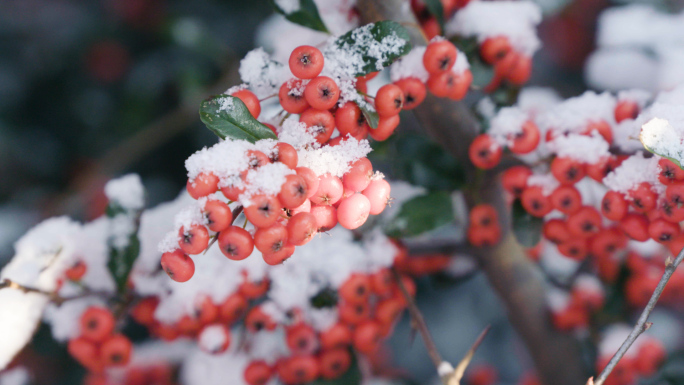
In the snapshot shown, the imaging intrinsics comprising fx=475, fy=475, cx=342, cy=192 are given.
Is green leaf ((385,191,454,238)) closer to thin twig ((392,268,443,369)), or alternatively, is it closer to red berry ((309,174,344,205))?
thin twig ((392,268,443,369))

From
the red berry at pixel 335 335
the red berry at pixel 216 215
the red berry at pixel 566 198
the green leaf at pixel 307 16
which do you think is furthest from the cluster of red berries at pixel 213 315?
the red berry at pixel 566 198

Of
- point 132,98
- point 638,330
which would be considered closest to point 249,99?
point 638,330

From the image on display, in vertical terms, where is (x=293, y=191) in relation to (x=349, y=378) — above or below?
above

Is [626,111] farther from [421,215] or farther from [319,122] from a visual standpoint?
[319,122]

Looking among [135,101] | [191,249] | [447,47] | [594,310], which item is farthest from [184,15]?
[594,310]

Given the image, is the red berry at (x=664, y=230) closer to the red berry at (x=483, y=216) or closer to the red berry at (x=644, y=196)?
the red berry at (x=644, y=196)

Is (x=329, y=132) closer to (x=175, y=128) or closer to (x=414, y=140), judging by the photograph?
(x=414, y=140)
